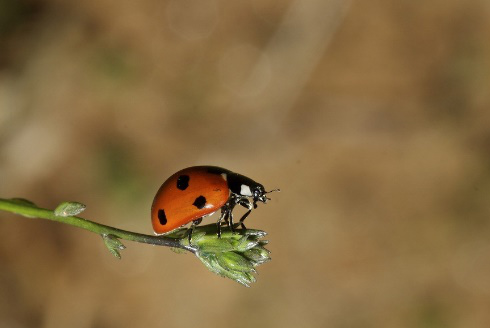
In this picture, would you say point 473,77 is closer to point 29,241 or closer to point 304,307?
point 304,307

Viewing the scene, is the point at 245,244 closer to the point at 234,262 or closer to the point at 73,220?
the point at 234,262

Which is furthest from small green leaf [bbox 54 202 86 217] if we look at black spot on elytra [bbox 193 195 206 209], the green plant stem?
black spot on elytra [bbox 193 195 206 209]

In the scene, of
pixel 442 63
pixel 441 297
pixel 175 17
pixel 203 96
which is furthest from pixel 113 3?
pixel 441 297

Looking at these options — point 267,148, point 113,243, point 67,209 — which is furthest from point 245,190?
point 267,148

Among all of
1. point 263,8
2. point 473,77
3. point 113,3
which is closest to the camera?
point 113,3

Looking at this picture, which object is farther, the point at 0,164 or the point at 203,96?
the point at 203,96

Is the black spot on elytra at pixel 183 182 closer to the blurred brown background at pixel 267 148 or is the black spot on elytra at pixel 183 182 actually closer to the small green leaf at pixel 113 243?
the small green leaf at pixel 113 243

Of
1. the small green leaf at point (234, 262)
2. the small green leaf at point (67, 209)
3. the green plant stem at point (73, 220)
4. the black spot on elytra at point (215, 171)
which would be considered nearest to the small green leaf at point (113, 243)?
the green plant stem at point (73, 220)

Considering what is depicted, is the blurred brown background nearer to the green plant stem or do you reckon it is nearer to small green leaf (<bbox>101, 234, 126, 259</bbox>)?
the green plant stem
